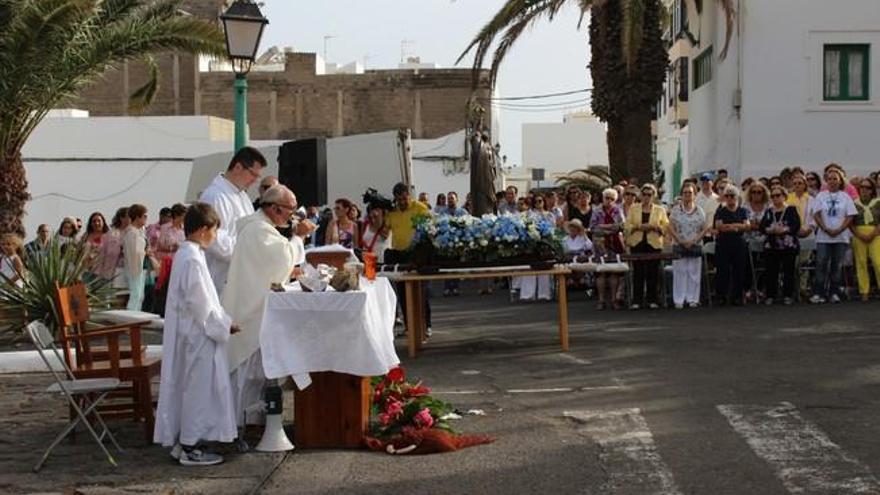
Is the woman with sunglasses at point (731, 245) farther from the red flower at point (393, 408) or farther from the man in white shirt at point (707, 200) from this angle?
the red flower at point (393, 408)

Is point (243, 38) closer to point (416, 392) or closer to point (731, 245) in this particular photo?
point (416, 392)

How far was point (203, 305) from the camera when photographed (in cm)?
927

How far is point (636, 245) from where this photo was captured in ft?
64.2

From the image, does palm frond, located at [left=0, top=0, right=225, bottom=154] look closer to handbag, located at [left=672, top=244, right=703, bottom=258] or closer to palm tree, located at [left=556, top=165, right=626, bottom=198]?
handbag, located at [left=672, top=244, right=703, bottom=258]

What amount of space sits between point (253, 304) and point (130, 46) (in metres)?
13.4

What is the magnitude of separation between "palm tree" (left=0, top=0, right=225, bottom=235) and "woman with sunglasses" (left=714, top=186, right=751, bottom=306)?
983 centimetres

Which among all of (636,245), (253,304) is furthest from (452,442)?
(636,245)

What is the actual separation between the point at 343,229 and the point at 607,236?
4482mm

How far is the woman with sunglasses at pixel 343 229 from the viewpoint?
18.3 meters

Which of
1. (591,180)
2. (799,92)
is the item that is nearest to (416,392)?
(799,92)

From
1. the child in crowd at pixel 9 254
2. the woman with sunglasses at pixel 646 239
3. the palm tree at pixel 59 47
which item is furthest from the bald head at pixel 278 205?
the palm tree at pixel 59 47

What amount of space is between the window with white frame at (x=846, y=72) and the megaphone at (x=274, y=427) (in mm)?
22969

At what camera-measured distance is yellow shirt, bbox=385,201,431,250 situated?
1670cm

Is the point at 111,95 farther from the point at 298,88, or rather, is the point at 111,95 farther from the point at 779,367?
the point at 779,367
